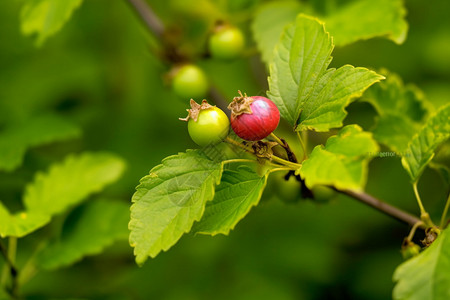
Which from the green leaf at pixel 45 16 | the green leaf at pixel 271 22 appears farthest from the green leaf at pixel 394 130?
the green leaf at pixel 45 16

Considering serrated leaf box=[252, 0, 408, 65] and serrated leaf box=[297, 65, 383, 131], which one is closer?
serrated leaf box=[297, 65, 383, 131]

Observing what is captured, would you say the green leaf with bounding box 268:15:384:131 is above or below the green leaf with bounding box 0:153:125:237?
above

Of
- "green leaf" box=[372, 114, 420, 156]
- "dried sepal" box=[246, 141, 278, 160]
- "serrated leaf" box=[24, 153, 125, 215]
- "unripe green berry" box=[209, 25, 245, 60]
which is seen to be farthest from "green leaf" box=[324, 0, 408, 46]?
"serrated leaf" box=[24, 153, 125, 215]

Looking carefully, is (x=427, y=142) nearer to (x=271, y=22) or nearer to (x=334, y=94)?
(x=334, y=94)

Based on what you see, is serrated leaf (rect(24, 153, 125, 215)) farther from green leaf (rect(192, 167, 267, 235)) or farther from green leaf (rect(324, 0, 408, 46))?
green leaf (rect(324, 0, 408, 46))

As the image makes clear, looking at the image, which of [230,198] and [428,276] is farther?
[230,198]

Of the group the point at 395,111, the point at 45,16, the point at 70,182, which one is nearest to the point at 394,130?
the point at 395,111

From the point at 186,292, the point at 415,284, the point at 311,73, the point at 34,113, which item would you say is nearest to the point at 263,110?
the point at 311,73

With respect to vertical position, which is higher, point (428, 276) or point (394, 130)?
point (428, 276)
